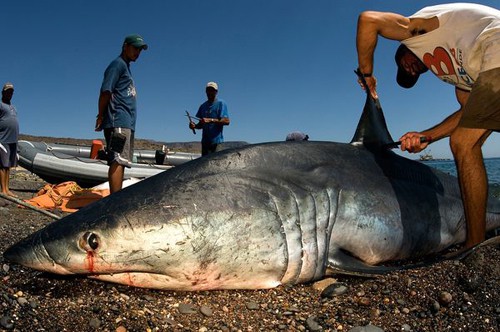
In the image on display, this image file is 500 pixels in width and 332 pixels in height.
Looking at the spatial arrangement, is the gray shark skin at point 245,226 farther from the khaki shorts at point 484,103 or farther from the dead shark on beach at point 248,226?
the khaki shorts at point 484,103

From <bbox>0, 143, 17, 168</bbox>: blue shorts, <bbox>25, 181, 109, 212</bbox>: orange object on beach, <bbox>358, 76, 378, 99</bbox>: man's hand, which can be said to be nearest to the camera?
<bbox>358, 76, 378, 99</bbox>: man's hand

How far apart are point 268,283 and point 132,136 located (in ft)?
11.7

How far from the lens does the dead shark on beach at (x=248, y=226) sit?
2.15 meters

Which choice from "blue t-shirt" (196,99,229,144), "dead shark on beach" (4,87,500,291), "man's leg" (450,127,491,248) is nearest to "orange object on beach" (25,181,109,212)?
"blue t-shirt" (196,99,229,144)

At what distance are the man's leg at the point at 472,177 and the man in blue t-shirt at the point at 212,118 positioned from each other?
5321 mm

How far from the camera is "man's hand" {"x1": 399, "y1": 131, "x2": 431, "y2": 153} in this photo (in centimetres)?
321

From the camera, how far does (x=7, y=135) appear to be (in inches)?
296

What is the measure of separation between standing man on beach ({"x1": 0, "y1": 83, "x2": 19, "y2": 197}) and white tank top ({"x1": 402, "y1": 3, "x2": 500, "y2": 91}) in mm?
6894

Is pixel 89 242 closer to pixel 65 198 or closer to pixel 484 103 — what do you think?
pixel 484 103

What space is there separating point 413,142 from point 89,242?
2384mm

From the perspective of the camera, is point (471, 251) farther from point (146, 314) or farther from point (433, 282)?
point (146, 314)

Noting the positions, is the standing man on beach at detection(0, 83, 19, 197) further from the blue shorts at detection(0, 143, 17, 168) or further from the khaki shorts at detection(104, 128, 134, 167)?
the khaki shorts at detection(104, 128, 134, 167)

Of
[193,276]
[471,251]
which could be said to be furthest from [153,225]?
[471,251]

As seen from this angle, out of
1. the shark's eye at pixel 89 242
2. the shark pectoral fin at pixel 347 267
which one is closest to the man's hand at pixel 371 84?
the shark pectoral fin at pixel 347 267
